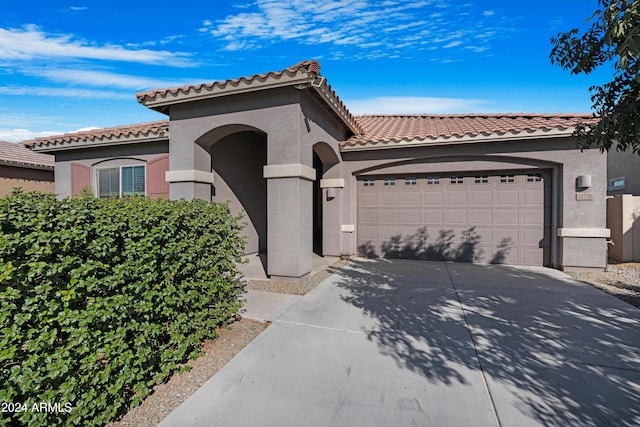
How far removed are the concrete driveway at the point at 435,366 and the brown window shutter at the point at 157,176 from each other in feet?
19.7

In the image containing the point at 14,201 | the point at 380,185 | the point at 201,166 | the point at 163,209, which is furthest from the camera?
the point at 380,185

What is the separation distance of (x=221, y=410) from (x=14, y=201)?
2239mm

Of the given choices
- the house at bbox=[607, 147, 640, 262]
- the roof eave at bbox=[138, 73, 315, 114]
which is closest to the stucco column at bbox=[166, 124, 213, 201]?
the roof eave at bbox=[138, 73, 315, 114]

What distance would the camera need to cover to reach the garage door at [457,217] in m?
7.95

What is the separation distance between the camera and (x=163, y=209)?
292 centimetres

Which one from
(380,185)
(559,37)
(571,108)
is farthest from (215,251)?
(571,108)

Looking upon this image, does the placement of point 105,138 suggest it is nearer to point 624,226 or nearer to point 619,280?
point 619,280

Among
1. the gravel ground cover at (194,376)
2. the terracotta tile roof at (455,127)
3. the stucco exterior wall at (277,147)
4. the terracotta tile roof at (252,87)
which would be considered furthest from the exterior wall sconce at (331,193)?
the gravel ground cover at (194,376)

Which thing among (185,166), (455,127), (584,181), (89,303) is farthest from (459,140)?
(89,303)

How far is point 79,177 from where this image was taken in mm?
9711

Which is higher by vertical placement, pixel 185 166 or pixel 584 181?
pixel 185 166

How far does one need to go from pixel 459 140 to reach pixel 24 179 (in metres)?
17.3

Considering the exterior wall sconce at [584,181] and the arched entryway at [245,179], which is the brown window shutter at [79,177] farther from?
the exterior wall sconce at [584,181]

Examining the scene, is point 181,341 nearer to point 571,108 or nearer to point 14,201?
point 14,201
